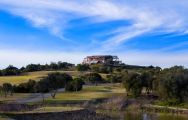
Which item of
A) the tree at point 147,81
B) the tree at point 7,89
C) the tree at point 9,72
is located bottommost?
the tree at point 7,89

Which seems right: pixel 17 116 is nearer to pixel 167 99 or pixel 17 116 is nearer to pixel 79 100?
pixel 79 100

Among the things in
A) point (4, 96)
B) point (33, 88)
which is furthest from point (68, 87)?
point (4, 96)

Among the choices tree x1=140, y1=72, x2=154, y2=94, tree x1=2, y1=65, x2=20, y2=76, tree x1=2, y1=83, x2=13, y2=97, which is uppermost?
tree x1=2, y1=65, x2=20, y2=76

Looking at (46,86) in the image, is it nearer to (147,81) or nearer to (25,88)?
(25,88)

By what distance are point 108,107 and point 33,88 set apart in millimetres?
32849

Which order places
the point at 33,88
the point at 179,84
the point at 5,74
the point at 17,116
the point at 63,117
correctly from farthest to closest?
1. the point at 5,74
2. the point at 33,88
3. the point at 179,84
4. the point at 63,117
5. the point at 17,116

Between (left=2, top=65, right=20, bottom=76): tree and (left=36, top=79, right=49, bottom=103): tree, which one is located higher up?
(left=2, top=65, right=20, bottom=76): tree

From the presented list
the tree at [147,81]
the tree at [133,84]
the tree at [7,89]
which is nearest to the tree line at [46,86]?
the tree at [7,89]

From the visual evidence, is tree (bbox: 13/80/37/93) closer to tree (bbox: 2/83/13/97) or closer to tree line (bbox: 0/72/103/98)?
tree line (bbox: 0/72/103/98)

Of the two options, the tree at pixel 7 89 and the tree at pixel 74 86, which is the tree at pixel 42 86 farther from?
the tree at pixel 74 86

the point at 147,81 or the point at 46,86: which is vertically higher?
the point at 147,81

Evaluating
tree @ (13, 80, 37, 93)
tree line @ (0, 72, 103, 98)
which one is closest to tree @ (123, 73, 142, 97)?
tree line @ (0, 72, 103, 98)

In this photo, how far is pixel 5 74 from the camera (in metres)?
185

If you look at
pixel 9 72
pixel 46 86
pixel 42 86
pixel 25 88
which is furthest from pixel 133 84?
pixel 9 72
